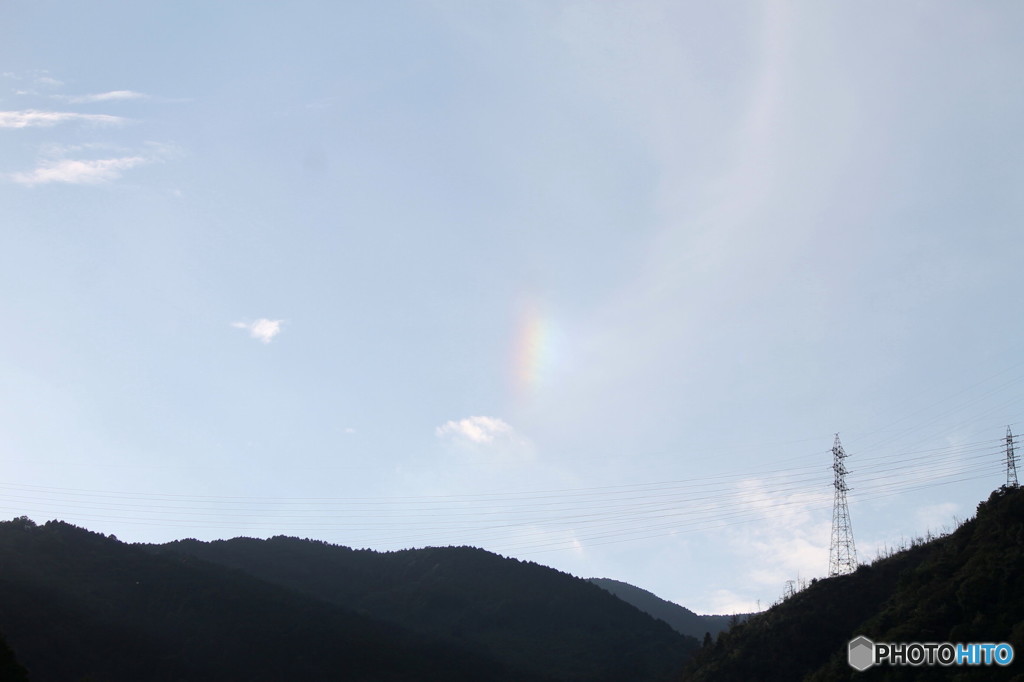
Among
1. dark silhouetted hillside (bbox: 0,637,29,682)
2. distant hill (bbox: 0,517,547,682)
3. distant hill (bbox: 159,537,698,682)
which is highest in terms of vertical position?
distant hill (bbox: 159,537,698,682)

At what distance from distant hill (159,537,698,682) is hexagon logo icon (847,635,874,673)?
45.2 metres

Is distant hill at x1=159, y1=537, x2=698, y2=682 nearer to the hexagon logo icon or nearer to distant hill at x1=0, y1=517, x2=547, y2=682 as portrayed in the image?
distant hill at x1=0, y1=517, x2=547, y2=682

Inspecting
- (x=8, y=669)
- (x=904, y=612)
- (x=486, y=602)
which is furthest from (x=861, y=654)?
(x=486, y=602)

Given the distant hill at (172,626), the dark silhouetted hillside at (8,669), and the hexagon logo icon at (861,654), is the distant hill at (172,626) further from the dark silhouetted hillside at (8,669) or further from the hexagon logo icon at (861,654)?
the hexagon logo icon at (861,654)

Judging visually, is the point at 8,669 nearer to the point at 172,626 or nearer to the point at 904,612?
the point at 172,626

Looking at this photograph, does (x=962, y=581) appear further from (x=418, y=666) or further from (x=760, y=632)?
(x=418, y=666)

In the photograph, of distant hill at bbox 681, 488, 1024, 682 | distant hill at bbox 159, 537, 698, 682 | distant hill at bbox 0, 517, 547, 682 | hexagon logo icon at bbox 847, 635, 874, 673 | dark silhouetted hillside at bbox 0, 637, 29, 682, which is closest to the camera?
dark silhouetted hillside at bbox 0, 637, 29, 682

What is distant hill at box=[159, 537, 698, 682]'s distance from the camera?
115 meters

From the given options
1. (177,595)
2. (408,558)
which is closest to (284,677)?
(177,595)

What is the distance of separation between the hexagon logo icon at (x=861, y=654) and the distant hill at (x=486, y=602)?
4518 centimetres

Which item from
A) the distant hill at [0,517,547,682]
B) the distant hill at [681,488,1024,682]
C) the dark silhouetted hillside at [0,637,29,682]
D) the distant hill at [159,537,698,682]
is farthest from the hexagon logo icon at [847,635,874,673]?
the distant hill at [0,517,547,682]

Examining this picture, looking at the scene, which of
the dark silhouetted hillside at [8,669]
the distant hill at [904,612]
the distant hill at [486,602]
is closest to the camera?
the dark silhouetted hillside at [8,669]

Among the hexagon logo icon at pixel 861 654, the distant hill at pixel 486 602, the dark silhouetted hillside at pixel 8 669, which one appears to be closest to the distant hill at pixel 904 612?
the hexagon logo icon at pixel 861 654

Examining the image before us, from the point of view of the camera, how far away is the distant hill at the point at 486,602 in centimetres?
11456
